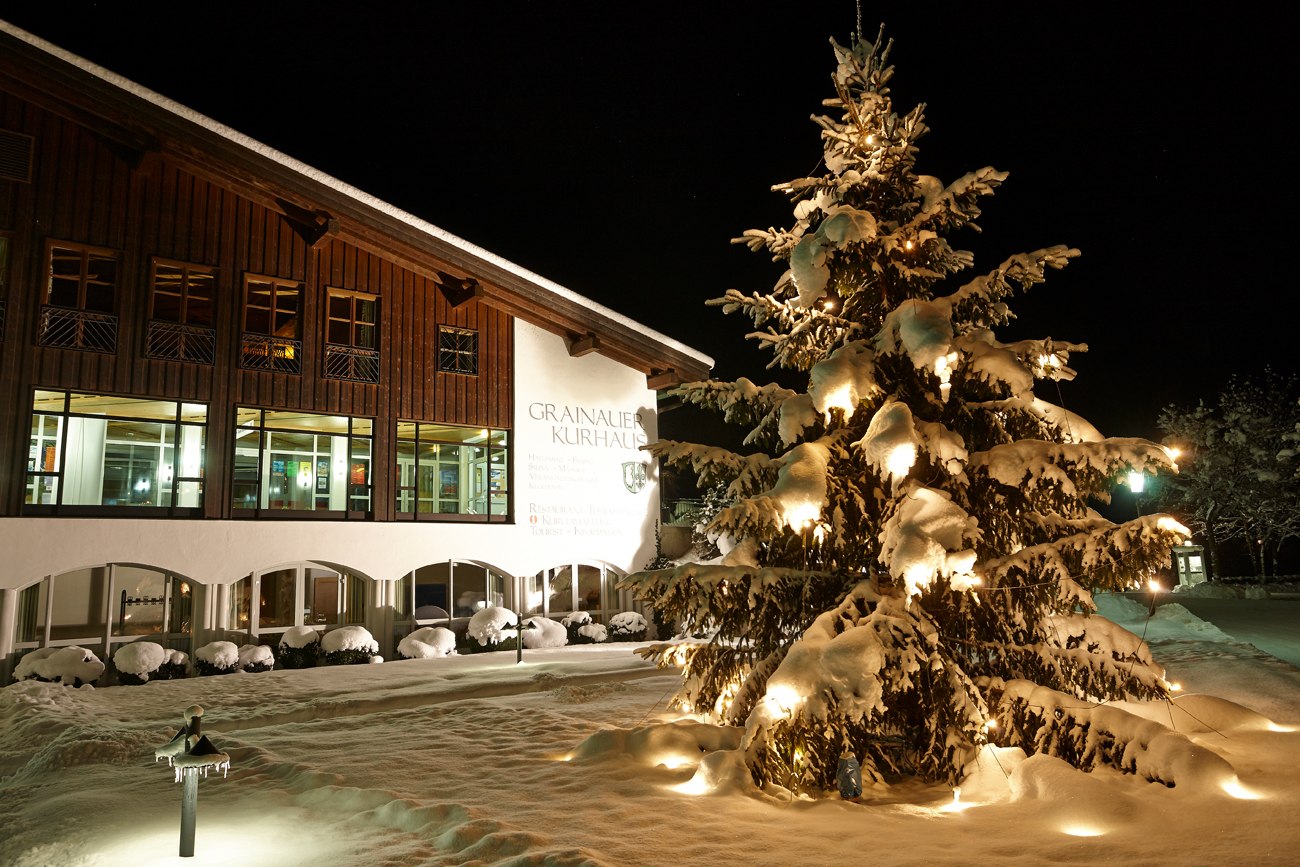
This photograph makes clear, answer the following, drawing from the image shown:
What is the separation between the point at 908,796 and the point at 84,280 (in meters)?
16.5

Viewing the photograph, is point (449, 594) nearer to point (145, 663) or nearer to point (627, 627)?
point (627, 627)

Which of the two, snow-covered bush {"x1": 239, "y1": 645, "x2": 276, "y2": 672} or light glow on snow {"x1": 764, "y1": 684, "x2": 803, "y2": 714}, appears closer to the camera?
light glow on snow {"x1": 764, "y1": 684, "x2": 803, "y2": 714}

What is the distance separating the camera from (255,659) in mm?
15492

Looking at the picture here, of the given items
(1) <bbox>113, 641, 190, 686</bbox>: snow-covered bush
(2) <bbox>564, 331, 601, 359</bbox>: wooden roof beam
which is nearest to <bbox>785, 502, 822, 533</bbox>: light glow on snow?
(1) <bbox>113, 641, 190, 686</bbox>: snow-covered bush

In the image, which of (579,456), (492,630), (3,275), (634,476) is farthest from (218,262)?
(634,476)

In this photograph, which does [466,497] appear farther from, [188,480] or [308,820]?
[308,820]

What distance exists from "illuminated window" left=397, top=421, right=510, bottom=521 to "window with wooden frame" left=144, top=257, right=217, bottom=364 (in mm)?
4890

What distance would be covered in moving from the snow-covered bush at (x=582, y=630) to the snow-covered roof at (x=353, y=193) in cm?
741

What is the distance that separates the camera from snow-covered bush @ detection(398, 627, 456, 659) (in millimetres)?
17406

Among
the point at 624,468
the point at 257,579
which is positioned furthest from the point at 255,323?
the point at 624,468

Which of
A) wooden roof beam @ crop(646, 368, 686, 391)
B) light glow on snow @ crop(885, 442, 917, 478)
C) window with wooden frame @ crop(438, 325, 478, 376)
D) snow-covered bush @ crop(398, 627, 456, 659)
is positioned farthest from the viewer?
wooden roof beam @ crop(646, 368, 686, 391)

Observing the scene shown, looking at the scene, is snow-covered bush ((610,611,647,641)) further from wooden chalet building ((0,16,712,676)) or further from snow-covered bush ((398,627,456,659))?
snow-covered bush ((398,627,456,659))

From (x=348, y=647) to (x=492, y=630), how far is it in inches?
123

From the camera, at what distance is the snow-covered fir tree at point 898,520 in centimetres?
606
